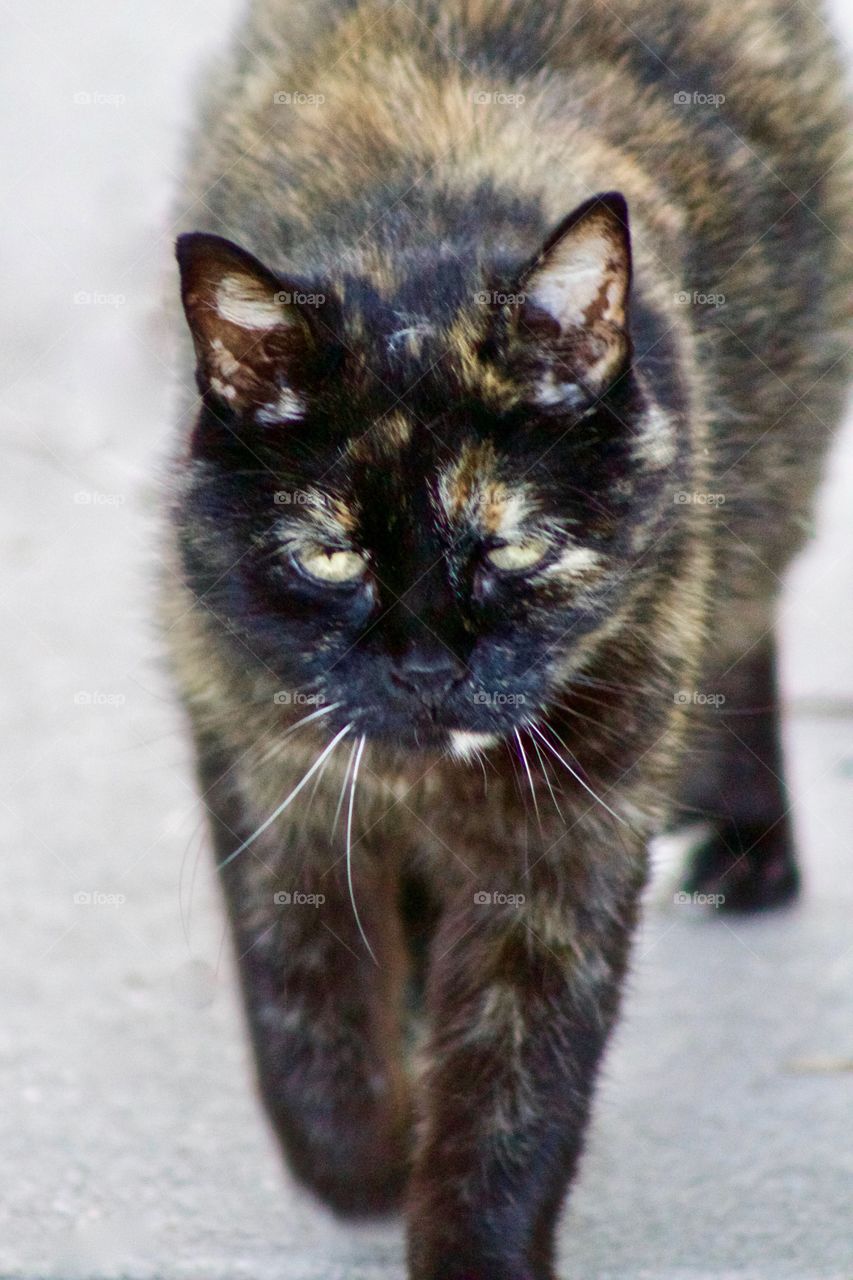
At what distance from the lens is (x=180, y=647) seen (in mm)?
2133

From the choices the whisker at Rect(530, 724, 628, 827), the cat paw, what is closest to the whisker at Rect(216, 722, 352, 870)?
the whisker at Rect(530, 724, 628, 827)

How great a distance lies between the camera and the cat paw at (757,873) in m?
2.85

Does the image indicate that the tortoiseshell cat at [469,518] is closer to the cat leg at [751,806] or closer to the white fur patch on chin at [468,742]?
the white fur patch on chin at [468,742]

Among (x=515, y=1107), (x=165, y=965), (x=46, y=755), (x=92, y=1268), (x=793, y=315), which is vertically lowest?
(x=46, y=755)

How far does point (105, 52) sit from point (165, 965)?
3067 mm

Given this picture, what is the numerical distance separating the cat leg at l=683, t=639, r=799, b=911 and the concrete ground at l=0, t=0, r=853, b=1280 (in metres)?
0.06

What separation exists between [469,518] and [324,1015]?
75 centimetres

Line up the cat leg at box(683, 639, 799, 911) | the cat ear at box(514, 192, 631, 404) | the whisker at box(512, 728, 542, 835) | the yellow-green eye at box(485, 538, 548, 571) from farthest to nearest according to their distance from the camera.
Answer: the cat leg at box(683, 639, 799, 911) < the whisker at box(512, 728, 542, 835) < the yellow-green eye at box(485, 538, 548, 571) < the cat ear at box(514, 192, 631, 404)

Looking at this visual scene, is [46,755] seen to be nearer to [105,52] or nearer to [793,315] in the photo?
[793,315]

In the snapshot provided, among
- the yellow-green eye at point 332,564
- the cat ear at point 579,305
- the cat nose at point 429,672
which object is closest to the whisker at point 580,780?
the cat nose at point 429,672

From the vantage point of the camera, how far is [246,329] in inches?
68.4

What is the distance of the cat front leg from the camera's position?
1883 mm

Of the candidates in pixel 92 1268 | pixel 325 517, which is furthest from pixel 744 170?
pixel 92 1268

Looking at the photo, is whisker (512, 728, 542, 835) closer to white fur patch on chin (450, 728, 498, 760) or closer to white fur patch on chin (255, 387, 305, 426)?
white fur patch on chin (450, 728, 498, 760)
